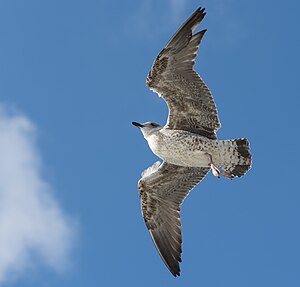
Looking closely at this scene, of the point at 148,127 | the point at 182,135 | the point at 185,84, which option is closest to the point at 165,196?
the point at 148,127

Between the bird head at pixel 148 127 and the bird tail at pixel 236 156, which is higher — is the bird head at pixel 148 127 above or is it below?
above

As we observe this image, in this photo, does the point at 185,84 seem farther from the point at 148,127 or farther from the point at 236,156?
the point at 236,156

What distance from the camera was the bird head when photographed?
39.5ft

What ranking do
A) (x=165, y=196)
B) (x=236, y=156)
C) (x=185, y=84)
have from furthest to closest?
1. (x=165, y=196)
2. (x=236, y=156)
3. (x=185, y=84)

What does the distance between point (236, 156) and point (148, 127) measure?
5.60ft

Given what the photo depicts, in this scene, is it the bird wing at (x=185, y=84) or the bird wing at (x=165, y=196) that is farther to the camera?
the bird wing at (x=165, y=196)

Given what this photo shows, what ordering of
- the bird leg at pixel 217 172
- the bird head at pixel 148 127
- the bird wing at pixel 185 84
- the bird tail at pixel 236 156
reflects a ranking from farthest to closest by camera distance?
the bird head at pixel 148 127
the bird tail at pixel 236 156
the bird leg at pixel 217 172
the bird wing at pixel 185 84

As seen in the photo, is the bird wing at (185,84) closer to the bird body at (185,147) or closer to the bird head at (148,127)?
the bird body at (185,147)

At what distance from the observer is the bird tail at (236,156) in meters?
11.6

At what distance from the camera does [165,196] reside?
12.8 meters

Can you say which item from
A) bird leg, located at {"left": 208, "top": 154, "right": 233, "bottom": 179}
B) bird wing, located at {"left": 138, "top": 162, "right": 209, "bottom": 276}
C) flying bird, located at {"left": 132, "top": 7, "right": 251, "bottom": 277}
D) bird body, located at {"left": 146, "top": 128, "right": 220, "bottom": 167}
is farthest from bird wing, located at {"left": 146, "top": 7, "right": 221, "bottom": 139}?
bird wing, located at {"left": 138, "top": 162, "right": 209, "bottom": 276}

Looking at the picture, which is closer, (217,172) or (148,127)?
(217,172)

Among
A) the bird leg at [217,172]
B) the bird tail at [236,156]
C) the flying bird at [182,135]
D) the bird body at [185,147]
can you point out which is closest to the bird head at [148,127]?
the flying bird at [182,135]

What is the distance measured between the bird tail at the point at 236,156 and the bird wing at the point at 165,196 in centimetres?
115
